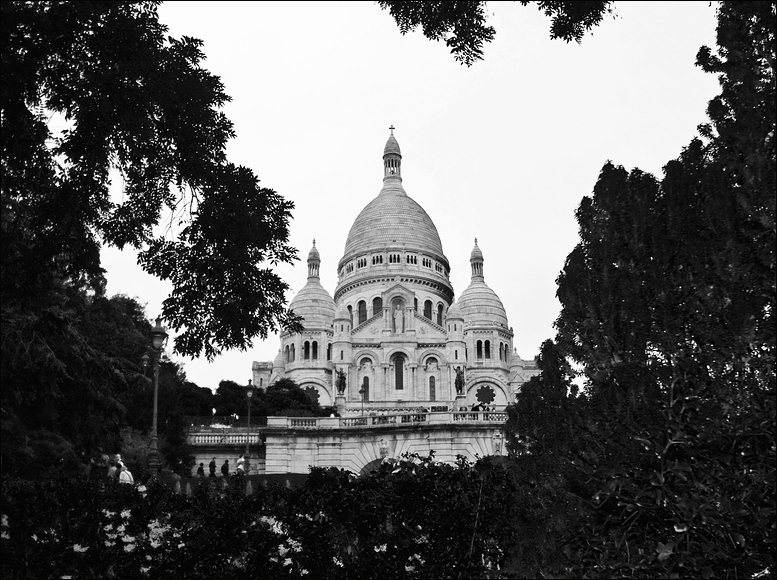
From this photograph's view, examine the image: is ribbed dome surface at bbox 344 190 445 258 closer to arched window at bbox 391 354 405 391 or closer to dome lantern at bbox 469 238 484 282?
dome lantern at bbox 469 238 484 282

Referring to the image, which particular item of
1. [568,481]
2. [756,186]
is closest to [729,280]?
[756,186]

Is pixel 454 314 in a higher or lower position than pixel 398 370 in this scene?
higher

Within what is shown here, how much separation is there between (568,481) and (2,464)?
17714mm

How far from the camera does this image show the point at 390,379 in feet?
285

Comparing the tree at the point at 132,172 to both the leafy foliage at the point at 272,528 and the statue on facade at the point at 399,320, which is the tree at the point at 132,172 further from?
the statue on facade at the point at 399,320

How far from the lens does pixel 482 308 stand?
98.1m

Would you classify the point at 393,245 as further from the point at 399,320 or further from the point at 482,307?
the point at 482,307

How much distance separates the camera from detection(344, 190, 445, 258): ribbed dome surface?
97.2 meters

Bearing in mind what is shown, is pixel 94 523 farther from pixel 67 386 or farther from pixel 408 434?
pixel 408 434

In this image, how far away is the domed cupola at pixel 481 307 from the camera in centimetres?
9706

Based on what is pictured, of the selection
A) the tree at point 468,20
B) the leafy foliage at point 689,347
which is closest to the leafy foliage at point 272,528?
the leafy foliage at point 689,347

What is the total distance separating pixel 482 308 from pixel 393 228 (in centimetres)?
1247

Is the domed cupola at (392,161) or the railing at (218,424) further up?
the domed cupola at (392,161)

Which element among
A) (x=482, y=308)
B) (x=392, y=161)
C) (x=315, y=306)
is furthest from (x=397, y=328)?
(x=392, y=161)
